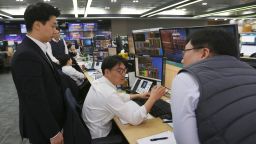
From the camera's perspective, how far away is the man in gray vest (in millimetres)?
873

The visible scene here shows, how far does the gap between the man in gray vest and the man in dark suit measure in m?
1.05

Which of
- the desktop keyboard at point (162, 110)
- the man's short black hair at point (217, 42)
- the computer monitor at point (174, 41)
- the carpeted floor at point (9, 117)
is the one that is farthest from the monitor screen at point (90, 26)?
the man's short black hair at point (217, 42)

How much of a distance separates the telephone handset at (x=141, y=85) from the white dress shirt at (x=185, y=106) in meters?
1.63

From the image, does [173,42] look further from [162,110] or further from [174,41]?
[162,110]

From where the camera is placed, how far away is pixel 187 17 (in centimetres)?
1648

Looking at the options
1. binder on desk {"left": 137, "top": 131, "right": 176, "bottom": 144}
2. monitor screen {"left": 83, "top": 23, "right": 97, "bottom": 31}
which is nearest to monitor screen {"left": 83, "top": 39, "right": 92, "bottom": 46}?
binder on desk {"left": 137, "top": 131, "right": 176, "bottom": 144}

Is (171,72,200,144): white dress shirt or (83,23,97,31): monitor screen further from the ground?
(83,23,97,31): monitor screen

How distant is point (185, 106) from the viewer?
3.12 ft

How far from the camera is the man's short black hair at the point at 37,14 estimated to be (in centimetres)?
183

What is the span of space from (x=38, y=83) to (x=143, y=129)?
780 mm

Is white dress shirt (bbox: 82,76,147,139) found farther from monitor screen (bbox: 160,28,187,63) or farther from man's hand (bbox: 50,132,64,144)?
monitor screen (bbox: 160,28,187,63)

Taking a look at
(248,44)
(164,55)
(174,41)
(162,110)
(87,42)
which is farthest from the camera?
(87,42)

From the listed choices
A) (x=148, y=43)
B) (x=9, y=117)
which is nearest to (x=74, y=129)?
(x=148, y=43)

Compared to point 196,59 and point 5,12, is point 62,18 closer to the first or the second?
point 5,12
